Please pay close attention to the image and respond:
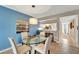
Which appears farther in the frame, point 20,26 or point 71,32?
point 71,32

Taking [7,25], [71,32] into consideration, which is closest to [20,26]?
[7,25]

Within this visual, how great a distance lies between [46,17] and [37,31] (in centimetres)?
111

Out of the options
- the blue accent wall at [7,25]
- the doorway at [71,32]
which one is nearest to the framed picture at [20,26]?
the blue accent wall at [7,25]

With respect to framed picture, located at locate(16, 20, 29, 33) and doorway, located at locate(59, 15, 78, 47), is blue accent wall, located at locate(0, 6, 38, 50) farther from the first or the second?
doorway, located at locate(59, 15, 78, 47)

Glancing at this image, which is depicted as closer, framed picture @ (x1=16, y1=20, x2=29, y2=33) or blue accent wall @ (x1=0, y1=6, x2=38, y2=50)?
blue accent wall @ (x1=0, y1=6, x2=38, y2=50)

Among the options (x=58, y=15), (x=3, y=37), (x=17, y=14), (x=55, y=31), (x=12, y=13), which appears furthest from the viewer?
(x=55, y=31)

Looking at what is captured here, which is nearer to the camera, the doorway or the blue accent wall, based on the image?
the blue accent wall

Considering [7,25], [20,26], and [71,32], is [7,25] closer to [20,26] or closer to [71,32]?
[20,26]

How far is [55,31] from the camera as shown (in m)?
6.24

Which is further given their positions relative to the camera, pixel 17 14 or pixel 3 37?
pixel 17 14

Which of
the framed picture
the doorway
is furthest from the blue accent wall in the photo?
the doorway
